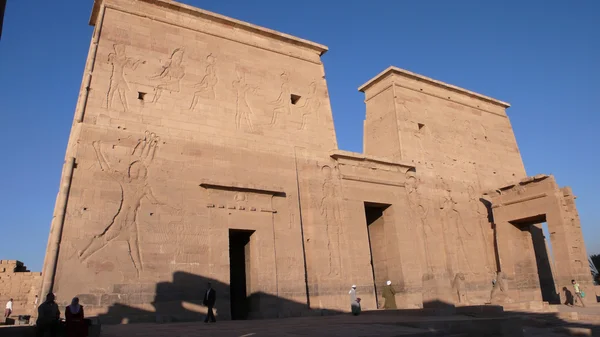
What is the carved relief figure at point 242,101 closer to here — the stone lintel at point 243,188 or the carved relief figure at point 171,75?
the carved relief figure at point 171,75

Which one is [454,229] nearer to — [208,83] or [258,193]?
[258,193]

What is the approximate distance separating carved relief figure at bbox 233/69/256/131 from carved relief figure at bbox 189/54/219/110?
656 mm

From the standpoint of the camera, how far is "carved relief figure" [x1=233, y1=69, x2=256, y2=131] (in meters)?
12.4

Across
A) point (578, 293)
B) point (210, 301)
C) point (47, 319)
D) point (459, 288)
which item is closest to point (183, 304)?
point (210, 301)

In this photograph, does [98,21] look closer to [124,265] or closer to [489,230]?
[124,265]

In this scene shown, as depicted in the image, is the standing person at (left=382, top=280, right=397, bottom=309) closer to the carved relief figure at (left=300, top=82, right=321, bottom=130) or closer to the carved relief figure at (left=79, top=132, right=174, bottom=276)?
the carved relief figure at (left=300, top=82, right=321, bottom=130)

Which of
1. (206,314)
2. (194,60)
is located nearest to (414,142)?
(194,60)

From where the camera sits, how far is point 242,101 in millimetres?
12625

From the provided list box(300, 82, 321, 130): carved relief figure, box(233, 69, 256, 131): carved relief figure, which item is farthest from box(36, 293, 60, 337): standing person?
box(300, 82, 321, 130): carved relief figure

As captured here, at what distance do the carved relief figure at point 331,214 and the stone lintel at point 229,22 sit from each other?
435cm

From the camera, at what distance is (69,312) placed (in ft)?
19.1

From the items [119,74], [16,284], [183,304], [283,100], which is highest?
[283,100]

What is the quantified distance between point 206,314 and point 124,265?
208 centimetres

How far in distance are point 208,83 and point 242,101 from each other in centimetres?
105
